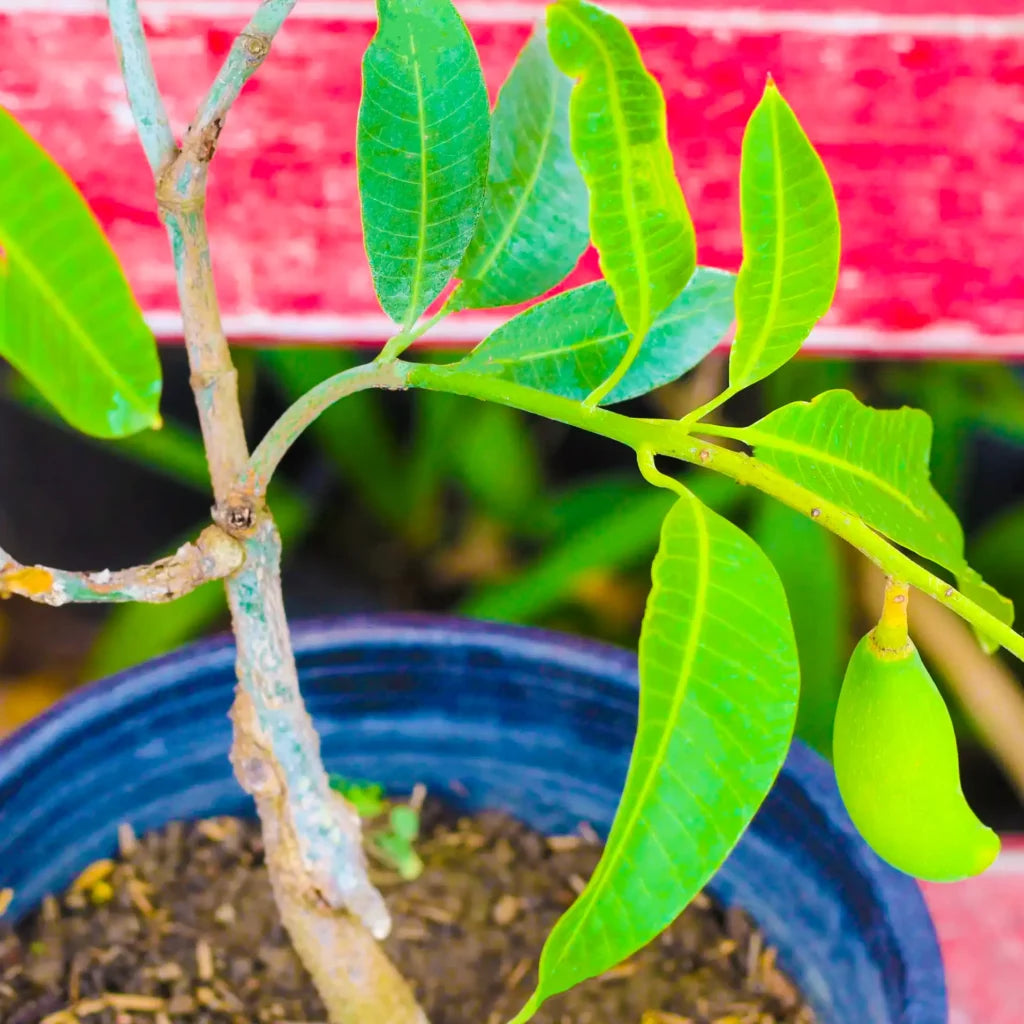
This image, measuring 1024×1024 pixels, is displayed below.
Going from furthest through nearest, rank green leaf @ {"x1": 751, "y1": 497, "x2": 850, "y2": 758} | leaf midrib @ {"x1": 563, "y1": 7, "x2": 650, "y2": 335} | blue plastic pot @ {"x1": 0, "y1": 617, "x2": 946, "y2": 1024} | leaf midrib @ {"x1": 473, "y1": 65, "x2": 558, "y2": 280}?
green leaf @ {"x1": 751, "y1": 497, "x2": 850, "y2": 758}
blue plastic pot @ {"x1": 0, "y1": 617, "x2": 946, "y2": 1024}
leaf midrib @ {"x1": 473, "y1": 65, "x2": 558, "y2": 280}
leaf midrib @ {"x1": 563, "y1": 7, "x2": 650, "y2": 335}

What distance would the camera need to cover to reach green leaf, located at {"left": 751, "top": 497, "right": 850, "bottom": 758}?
0.74 metres

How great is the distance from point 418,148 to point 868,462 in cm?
14

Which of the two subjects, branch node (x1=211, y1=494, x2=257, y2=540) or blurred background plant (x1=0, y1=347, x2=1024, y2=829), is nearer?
branch node (x1=211, y1=494, x2=257, y2=540)

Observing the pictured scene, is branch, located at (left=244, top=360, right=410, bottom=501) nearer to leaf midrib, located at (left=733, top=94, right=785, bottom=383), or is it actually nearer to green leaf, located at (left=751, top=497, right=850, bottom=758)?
leaf midrib, located at (left=733, top=94, right=785, bottom=383)

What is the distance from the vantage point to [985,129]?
1.77 ft

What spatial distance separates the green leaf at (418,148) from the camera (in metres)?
0.29

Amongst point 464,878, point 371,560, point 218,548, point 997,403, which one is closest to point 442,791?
point 464,878

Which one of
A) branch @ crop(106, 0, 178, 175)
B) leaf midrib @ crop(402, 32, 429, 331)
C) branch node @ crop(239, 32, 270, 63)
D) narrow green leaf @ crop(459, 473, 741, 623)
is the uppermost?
narrow green leaf @ crop(459, 473, 741, 623)

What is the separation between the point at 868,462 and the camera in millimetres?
297

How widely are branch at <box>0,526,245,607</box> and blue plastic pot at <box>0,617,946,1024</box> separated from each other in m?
0.18

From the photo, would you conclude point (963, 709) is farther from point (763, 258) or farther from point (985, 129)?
point (763, 258)

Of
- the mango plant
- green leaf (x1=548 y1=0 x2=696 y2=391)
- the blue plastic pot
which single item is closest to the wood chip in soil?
the blue plastic pot

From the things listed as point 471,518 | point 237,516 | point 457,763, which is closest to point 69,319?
point 237,516

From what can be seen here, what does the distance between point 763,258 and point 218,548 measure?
A: 0.17 meters
